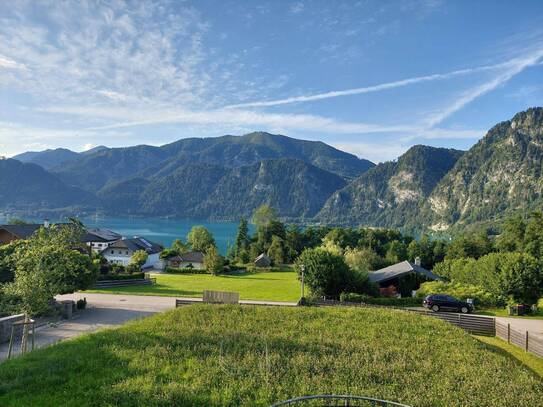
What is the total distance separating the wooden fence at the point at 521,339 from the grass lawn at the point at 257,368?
5.35 metres

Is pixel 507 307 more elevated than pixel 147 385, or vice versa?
pixel 147 385

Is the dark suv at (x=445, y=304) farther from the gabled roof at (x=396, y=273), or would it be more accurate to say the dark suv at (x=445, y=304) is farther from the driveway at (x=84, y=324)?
the driveway at (x=84, y=324)

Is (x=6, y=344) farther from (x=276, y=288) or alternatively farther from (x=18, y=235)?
(x=18, y=235)

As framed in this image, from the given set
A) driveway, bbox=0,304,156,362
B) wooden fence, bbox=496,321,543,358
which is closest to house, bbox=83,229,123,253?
driveway, bbox=0,304,156,362

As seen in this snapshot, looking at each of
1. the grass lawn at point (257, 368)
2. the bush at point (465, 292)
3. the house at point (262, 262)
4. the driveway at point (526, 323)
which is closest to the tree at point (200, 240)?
the house at point (262, 262)

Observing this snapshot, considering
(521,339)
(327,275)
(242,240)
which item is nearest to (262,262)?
(242,240)

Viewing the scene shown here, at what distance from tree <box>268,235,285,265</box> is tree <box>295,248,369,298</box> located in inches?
1836

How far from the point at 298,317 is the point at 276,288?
2643 cm

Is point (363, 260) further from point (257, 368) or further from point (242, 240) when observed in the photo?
point (257, 368)

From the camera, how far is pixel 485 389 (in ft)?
35.2

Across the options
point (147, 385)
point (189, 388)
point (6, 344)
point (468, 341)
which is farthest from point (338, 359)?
point (6, 344)

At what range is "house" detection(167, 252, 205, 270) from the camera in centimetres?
7519

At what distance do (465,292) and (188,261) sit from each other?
5195 centimetres

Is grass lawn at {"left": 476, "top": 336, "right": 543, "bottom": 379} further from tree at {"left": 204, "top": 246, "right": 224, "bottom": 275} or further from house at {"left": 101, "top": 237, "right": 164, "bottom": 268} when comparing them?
house at {"left": 101, "top": 237, "right": 164, "bottom": 268}
